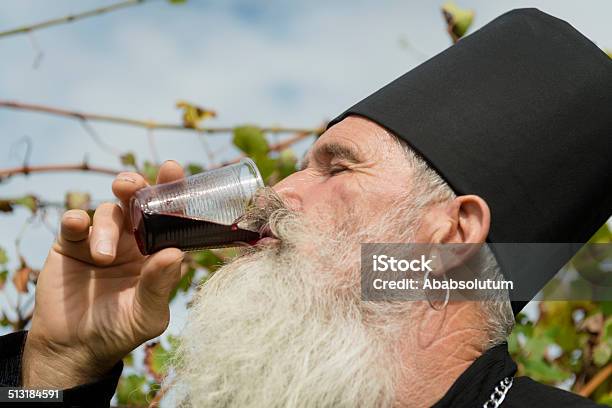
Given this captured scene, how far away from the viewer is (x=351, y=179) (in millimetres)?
1841

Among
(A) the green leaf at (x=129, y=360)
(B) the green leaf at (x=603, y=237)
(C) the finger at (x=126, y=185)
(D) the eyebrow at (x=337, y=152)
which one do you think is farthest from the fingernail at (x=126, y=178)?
(B) the green leaf at (x=603, y=237)

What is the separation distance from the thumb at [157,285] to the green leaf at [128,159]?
3.61 feet

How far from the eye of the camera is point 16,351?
6.94ft

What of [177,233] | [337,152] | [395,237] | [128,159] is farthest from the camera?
[128,159]

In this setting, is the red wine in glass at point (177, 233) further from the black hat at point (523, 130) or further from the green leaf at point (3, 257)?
the green leaf at point (3, 257)

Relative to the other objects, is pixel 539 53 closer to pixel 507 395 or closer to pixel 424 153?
pixel 424 153

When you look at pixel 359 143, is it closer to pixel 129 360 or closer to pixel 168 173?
pixel 168 173

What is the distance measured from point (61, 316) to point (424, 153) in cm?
92

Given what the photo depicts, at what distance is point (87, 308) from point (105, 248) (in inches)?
12.1

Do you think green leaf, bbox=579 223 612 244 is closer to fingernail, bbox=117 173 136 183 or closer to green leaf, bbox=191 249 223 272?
green leaf, bbox=191 249 223 272

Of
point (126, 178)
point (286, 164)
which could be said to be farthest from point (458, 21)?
point (126, 178)

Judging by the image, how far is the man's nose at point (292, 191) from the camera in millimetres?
1878

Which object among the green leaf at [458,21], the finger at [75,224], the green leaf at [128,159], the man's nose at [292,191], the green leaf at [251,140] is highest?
the green leaf at [458,21]

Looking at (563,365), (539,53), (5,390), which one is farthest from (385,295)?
(563,365)
